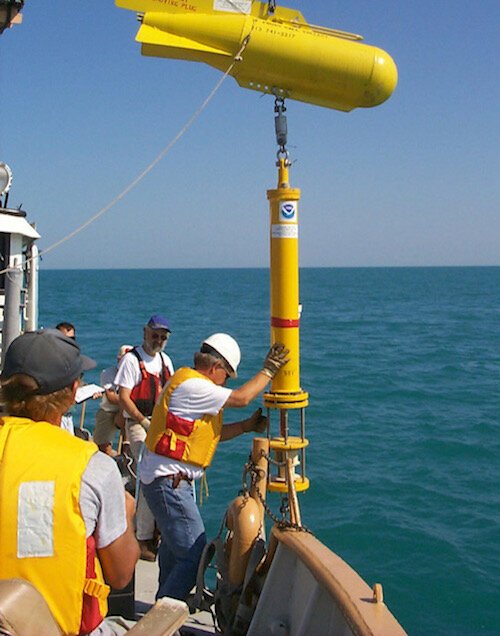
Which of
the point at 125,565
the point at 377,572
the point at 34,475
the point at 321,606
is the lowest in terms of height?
the point at 377,572

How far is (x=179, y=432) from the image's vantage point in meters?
4.30

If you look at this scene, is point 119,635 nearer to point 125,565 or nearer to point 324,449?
point 125,565

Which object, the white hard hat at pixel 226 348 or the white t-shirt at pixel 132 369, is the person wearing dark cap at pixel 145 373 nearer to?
the white t-shirt at pixel 132 369

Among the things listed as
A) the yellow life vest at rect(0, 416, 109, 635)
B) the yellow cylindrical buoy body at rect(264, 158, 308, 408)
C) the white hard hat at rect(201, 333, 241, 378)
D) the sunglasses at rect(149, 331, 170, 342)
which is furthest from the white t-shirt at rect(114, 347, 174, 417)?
the yellow life vest at rect(0, 416, 109, 635)

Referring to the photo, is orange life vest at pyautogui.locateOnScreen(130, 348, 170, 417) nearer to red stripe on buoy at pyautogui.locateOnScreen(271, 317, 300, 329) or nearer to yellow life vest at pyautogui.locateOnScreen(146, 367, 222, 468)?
red stripe on buoy at pyautogui.locateOnScreen(271, 317, 300, 329)

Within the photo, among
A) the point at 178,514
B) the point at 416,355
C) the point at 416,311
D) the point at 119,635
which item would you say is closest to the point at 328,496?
the point at 178,514

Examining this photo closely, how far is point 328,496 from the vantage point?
12828 mm

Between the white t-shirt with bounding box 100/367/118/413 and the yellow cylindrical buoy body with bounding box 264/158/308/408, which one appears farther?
the white t-shirt with bounding box 100/367/118/413

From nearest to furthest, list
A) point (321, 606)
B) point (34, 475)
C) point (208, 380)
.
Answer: point (34, 475), point (321, 606), point (208, 380)

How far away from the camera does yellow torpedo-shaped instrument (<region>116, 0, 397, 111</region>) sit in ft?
17.7

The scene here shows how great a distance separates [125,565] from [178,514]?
6.31ft

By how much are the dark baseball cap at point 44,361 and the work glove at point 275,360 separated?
250cm

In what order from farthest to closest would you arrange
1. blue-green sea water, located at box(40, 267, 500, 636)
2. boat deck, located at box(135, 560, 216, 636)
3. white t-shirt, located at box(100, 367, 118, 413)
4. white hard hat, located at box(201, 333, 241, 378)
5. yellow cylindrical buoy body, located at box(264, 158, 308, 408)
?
blue-green sea water, located at box(40, 267, 500, 636), white t-shirt, located at box(100, 367, 118, 413), yellow cylindrical buoy body, located at box(264, 158, 308, 408), boat deck, located at box(135, 560, 216, 636), white hard hat, located at box(201, 333, 241, 378)

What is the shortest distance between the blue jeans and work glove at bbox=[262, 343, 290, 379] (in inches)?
38.4
